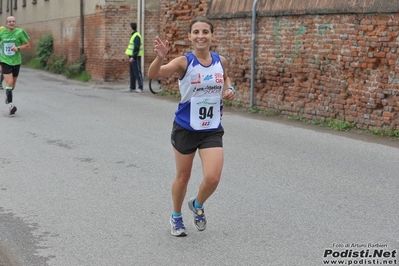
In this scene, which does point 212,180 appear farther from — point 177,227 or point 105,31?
point 105,31

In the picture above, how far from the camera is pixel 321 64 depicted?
543 inches

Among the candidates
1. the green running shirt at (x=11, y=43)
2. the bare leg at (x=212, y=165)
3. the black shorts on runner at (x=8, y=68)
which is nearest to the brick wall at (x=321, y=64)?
the green running shirt at (x=11, y=43)

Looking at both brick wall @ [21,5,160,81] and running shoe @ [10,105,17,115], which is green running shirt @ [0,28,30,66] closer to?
running shoe @ [10,105,17,115]

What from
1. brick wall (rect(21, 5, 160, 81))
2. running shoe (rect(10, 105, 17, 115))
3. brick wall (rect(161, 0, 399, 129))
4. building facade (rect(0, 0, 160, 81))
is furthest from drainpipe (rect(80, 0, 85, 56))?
running shoe (rect(10, 105, 17, 115))

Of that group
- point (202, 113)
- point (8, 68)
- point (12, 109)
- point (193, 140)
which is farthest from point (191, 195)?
point (8, 68)

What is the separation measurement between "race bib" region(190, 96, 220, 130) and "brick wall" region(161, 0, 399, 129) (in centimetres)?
685

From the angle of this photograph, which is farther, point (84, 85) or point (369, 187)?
point (84, 85)

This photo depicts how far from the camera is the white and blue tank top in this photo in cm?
588

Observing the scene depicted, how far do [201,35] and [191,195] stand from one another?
7.69ft

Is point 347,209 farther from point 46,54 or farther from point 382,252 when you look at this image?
point 46,54

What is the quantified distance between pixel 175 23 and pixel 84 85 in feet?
20.2

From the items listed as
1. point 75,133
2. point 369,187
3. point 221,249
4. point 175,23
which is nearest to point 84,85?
point 175,23

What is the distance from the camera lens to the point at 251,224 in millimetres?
6508

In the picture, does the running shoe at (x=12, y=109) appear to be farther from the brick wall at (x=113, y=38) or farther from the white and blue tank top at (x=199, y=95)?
the brick wall at (x=113, y=38)
